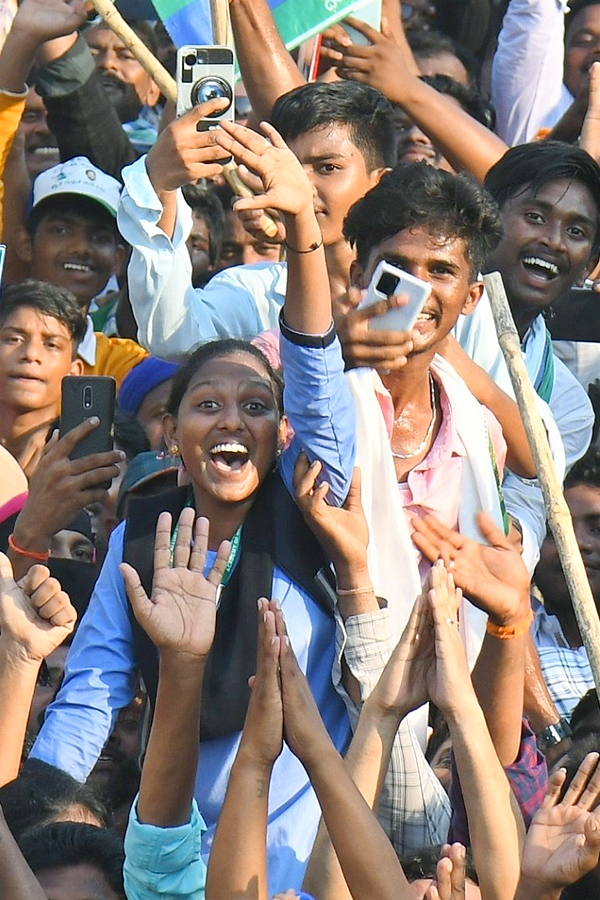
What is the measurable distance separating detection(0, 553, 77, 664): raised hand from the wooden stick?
92cm

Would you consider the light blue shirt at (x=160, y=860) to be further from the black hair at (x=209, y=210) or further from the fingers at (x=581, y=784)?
the black hair at (x=209, y=210)

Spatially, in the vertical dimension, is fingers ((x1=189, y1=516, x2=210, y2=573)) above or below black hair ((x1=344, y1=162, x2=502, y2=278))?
below

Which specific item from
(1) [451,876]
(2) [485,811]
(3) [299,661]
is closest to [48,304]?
(3) [299,661]

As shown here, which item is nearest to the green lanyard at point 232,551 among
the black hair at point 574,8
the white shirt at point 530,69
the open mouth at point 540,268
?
the open mouth at point 540,268

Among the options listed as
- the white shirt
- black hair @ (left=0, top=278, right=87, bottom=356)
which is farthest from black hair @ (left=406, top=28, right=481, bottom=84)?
black hair @ (left=0, top=278, right=87, bottom=356)

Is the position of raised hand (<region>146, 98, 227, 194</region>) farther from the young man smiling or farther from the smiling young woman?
the smiling young woman

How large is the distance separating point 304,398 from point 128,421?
1.65 meters

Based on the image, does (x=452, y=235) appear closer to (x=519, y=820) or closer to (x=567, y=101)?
(x=519, y=820)

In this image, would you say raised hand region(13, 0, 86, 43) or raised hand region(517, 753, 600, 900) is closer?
raised hand region(517, 753, 600, 900)

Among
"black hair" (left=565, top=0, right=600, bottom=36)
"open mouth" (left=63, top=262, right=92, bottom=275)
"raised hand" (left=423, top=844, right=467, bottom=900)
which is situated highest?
"black hair" (left=565, top=0, right=600, bottom=36)

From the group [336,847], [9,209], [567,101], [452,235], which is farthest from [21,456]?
[567,101]

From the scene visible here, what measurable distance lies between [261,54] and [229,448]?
1708 mm

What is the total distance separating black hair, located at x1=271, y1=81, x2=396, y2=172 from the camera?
14.6ft

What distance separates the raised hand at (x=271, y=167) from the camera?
10.8 ft
